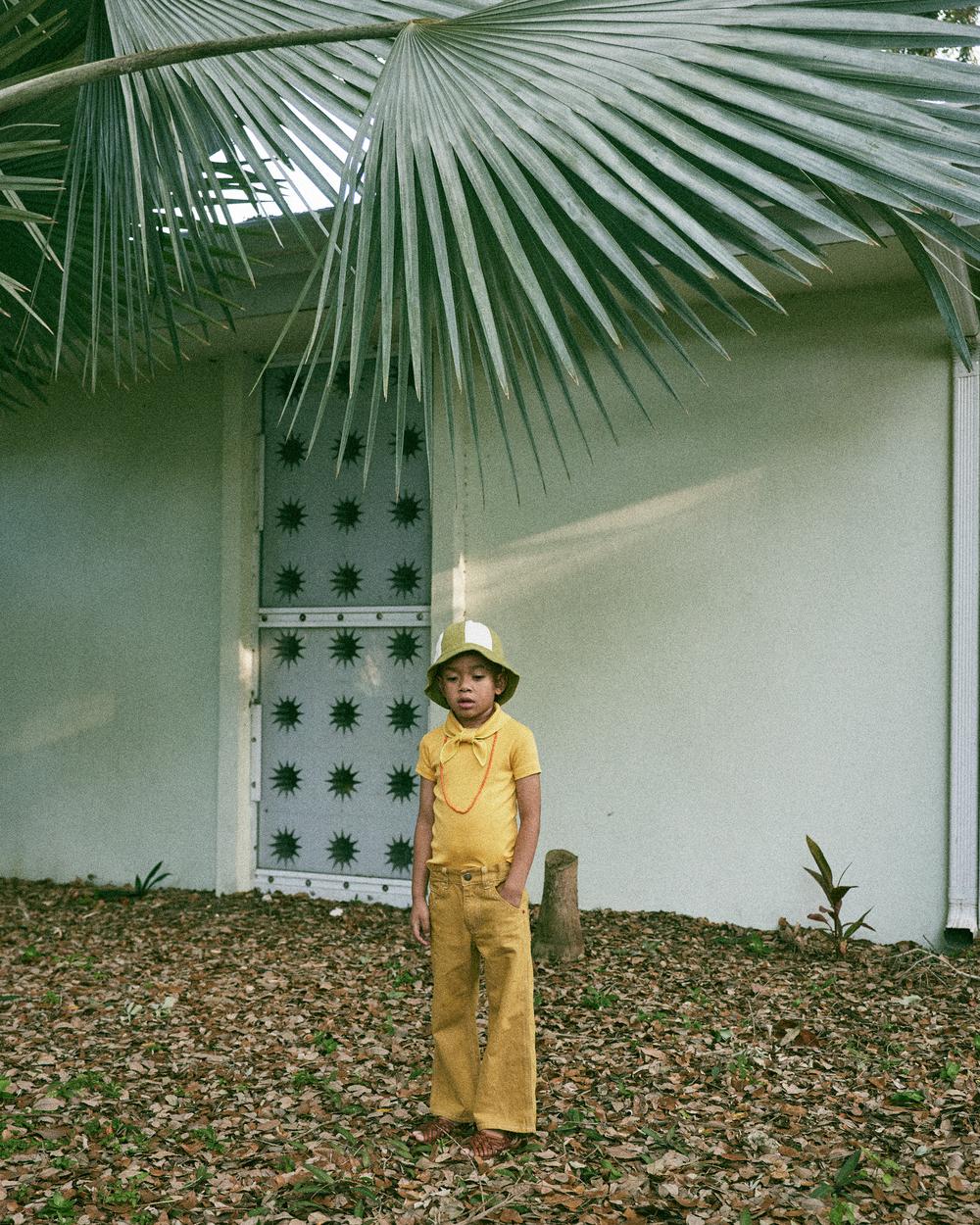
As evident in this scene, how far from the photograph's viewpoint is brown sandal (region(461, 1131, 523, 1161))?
9.52 ft

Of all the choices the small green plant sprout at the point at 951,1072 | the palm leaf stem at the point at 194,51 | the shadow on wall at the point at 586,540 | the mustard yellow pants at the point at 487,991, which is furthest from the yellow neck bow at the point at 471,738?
the shadow on wall at the point at 586,540

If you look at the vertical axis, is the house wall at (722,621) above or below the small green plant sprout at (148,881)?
above

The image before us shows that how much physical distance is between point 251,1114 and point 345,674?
10.3ft

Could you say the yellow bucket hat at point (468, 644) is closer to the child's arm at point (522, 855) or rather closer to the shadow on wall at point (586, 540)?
the child's arm at point (522, 855)

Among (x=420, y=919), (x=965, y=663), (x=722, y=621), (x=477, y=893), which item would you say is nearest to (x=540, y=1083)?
A: (x=420, y=919)

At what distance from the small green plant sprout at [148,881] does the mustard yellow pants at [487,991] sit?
12.6ft

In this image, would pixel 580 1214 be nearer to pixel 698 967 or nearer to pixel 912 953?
pixel 698 967

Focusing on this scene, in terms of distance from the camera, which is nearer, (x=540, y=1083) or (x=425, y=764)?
(x=425, y=764)

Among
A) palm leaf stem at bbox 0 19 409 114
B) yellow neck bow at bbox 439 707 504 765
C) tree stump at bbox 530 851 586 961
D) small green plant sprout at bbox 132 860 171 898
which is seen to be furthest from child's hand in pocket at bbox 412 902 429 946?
small green plant sprout at bbox 132 860 171 898

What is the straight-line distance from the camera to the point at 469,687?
296cm

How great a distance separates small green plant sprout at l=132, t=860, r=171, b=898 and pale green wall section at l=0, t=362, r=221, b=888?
0.08 meters

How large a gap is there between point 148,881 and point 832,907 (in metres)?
3.99

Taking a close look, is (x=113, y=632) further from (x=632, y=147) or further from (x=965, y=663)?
(x=632, y=147)

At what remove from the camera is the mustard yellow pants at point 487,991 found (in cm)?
287
